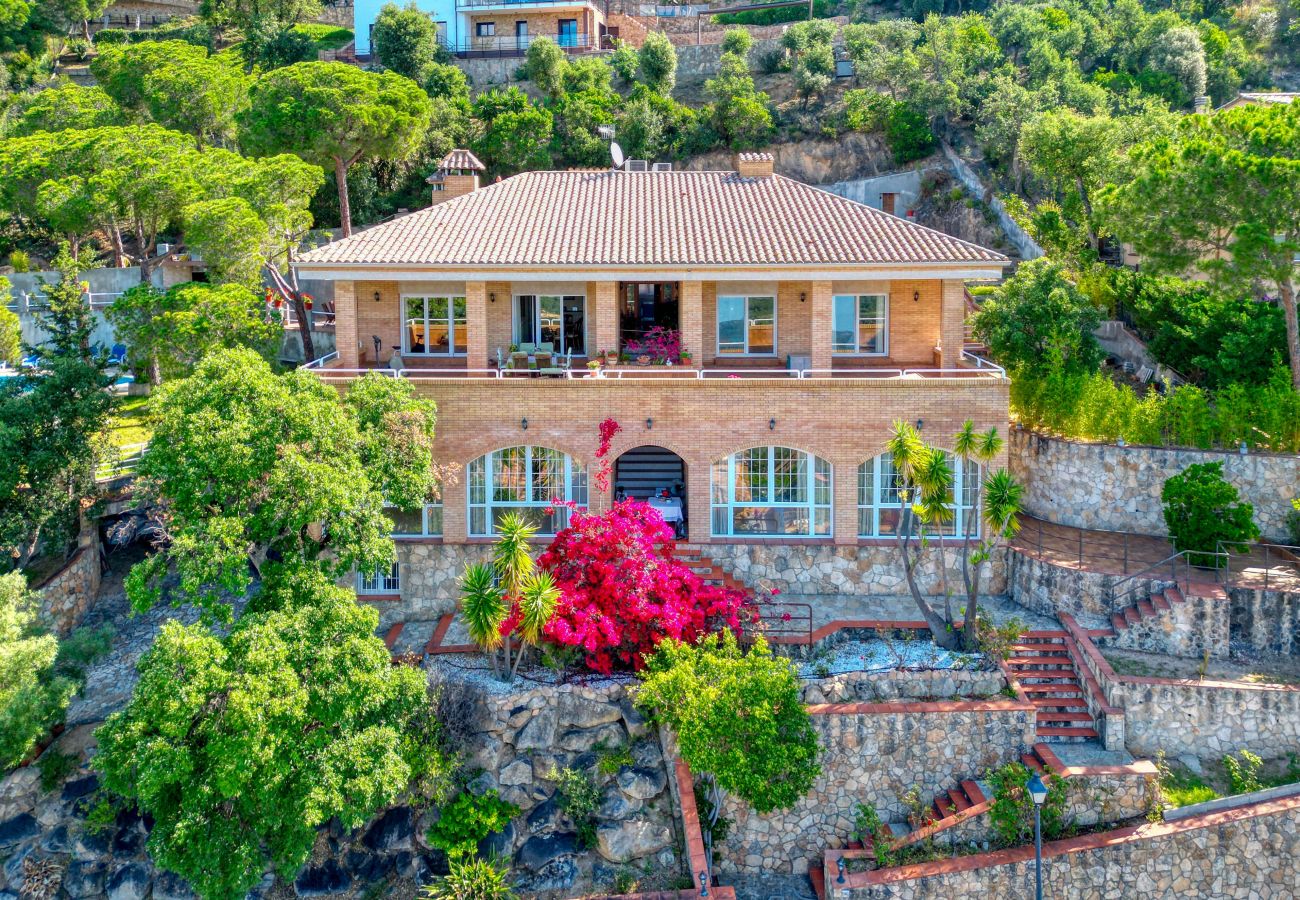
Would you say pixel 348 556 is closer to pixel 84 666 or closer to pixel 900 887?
pixel 84 666

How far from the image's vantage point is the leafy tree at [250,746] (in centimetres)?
1703

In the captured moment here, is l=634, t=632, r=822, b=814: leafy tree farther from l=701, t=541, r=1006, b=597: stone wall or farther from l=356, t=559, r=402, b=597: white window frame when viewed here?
l=356, t=559, r=402, b=597: white window frame

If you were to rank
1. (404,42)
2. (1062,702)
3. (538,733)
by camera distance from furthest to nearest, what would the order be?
(404,42) → (1062,702) → (538,733)

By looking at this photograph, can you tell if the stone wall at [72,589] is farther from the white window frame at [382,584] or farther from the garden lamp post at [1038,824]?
the garden lamp post at [1038,824]

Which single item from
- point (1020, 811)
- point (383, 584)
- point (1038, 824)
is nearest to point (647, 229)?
point (383, 584)

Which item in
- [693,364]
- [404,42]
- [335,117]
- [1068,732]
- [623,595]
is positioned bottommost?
[1068,732]

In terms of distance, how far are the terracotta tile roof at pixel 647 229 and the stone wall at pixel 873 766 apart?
10.4 m

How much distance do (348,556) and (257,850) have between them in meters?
5.21

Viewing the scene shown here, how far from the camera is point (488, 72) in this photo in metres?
63.8

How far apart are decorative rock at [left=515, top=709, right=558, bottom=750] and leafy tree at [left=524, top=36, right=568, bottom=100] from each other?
148 feet

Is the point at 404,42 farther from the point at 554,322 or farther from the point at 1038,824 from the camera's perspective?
the point at 1038,824

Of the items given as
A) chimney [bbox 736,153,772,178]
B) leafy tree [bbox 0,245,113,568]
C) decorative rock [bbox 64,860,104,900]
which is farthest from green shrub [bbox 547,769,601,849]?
chimney [bbox 736,153,772,178]

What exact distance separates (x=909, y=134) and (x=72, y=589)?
4362cm

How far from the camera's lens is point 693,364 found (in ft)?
82.7
